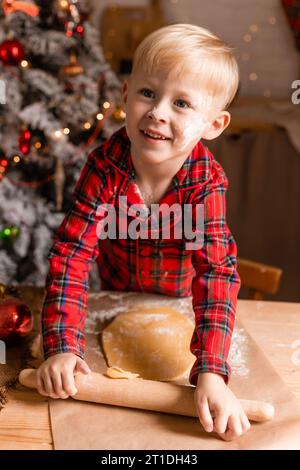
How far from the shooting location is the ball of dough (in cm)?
88

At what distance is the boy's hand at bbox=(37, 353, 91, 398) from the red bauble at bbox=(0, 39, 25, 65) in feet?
3.82

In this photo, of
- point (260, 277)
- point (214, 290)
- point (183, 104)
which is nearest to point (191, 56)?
point (183, 104)

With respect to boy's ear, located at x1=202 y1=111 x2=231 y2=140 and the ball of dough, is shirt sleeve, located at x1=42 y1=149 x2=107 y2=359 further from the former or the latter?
boy's ear, located at x1=202 y1=111 x2=231 y2=140

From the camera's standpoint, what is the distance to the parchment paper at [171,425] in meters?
0.70

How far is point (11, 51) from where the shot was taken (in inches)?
65.6

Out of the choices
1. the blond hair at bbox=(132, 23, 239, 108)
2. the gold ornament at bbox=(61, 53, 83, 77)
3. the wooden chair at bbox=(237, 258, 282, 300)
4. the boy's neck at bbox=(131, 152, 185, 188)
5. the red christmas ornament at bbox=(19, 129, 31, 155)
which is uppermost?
the blond hair at bbox=(132, 23, 239, 108)

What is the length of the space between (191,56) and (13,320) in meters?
0.52

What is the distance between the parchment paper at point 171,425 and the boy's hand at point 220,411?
0.02 m

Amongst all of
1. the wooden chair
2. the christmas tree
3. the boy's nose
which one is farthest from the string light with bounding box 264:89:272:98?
the boy's nose

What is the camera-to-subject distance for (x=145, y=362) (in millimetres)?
895

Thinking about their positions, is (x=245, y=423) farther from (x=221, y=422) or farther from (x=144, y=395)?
(x=144, y=395)

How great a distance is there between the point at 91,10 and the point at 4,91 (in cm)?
49
